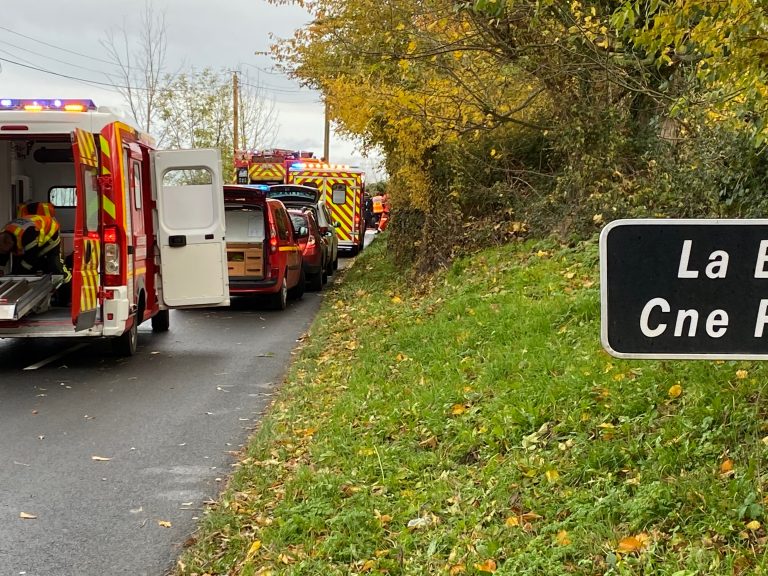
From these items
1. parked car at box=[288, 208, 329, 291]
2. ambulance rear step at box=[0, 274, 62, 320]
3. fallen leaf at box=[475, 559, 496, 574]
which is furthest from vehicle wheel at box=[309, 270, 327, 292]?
fallen leaf at box=[475, 559, 496, 574]

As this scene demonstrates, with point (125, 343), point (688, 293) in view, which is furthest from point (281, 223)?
point (688, 293)

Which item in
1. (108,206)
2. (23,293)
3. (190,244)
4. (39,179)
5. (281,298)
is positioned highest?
(39,179)

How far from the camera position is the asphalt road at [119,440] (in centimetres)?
438

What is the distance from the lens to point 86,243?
830cm

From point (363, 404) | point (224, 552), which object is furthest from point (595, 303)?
point (224, 552)

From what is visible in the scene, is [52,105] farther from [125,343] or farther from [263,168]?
[263,168]

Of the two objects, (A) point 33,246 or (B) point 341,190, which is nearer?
(A) point 33,246

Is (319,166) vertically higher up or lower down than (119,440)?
higher up

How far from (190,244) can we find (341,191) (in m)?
17.2

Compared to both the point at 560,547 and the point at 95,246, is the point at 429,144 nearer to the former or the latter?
the point at 95,246

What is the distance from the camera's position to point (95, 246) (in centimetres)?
836

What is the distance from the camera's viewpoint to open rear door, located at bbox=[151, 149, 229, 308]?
33.3ft

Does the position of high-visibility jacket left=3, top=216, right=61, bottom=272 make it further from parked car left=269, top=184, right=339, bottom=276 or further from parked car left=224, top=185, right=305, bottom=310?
parked car left=269, top=184, right=339, bottom=276

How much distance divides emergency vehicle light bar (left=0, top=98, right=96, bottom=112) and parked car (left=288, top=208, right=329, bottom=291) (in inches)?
298
